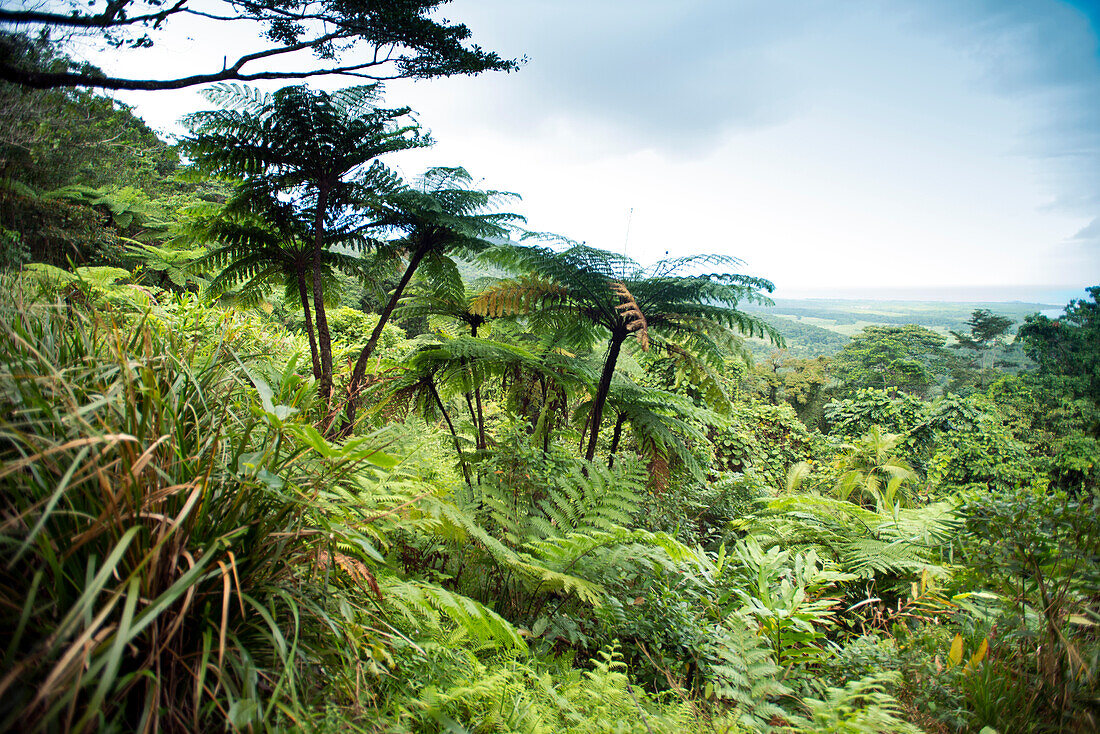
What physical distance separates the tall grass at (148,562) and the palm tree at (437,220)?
2733mm

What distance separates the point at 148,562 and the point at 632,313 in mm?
2532

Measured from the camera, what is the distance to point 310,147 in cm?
362

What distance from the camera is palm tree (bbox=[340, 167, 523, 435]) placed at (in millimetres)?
3842

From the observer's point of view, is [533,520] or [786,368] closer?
[533,520]

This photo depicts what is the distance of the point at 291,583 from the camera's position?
1064 millimetres

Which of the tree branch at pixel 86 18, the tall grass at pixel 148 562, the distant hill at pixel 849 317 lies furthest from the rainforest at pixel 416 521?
the distant hill at pixel 849 317

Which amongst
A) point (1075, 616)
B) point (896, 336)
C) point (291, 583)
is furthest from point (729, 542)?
point (896, 336)

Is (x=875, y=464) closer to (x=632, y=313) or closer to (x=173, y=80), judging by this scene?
(x=632, y=313)

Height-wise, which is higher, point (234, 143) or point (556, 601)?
point (234, 143)

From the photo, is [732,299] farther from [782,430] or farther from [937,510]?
[782,430]

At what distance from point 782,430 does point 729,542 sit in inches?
213

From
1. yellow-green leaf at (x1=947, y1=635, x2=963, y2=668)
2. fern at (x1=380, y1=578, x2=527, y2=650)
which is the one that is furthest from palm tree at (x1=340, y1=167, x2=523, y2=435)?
yellow-green leaf at (x1=947, y1=635, x2=963, y2=668)

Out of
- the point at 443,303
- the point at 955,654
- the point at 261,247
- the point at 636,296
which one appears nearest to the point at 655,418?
the point at 636,296

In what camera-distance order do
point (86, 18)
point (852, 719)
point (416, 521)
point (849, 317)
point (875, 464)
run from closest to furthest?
point (852, 719) → point (416, 521) → point (86, 18) → point (875, 464) → point (849, 317)
